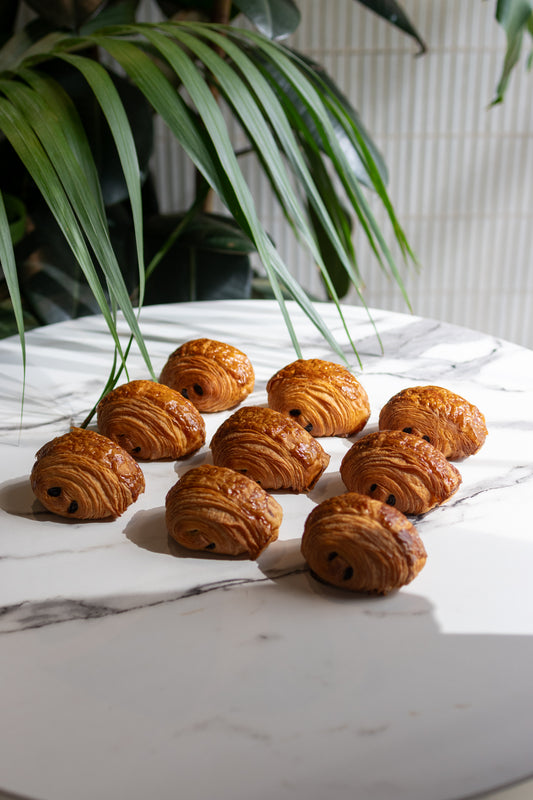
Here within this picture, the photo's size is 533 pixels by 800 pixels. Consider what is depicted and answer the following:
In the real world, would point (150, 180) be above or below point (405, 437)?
above

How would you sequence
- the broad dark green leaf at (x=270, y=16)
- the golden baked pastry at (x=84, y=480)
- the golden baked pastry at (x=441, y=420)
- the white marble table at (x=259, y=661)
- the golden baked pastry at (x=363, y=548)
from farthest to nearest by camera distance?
1. the broad dark green leaf at (x=270, y=16)
2. the golden baked pastry at (x=441, y=420)
3. the golden baked pastry at (x=84, y=480)
4. the golden baked pastry at (x=363, y=548)
5. the white marble table at (x=259, y=661)

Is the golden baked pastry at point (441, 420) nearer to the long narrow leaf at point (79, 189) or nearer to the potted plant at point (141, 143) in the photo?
the potted plant at point (141, 143)

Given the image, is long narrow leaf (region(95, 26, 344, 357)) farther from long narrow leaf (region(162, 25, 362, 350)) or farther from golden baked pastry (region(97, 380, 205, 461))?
golden baked pastry (region(97, 380, 205, 461))

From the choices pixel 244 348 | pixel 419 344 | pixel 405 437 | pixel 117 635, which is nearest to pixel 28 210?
pixel 244 348

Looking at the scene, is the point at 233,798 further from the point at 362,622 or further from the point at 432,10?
the point at 432,10

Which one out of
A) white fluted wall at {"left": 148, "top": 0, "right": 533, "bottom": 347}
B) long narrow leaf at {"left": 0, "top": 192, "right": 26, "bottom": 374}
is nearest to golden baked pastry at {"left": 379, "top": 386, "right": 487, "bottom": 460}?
long narrow leaf at {"left": 0, "top": 192, "right": 26, "bottom": 374}

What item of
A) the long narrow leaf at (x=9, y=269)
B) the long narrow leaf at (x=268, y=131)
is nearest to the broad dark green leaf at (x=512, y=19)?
the long narrow leaf at (x=268, y=131)

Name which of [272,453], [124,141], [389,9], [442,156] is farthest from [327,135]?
[442,156]

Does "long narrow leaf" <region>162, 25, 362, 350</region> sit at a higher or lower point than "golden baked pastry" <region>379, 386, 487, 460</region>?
higher
